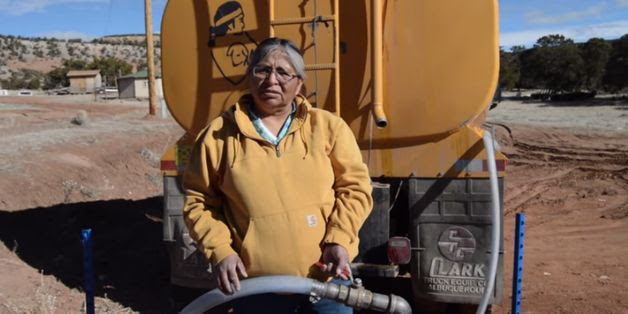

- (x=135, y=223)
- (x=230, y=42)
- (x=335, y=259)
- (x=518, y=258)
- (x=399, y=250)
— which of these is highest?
(x=230, y=42)

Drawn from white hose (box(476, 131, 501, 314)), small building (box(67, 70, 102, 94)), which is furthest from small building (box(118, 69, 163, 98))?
white hose (box(476, 131, 501, 314))

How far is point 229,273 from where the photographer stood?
84.2 inches

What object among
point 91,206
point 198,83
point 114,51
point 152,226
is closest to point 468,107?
point 198,83

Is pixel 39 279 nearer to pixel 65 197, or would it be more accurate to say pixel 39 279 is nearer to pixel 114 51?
pixel 65 197

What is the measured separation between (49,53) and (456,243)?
9583 centimetres

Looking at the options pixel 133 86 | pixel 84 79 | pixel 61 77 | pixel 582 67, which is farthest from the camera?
pixel 61 77

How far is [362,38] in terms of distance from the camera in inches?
148

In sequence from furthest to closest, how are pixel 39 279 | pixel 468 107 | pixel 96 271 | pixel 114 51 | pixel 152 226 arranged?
pixel 114 51, pixel 152 226, pixel 96 271, pixel 39 279, pixel 468 107

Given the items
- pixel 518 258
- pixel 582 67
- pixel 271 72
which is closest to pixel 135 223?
pixel 518 258

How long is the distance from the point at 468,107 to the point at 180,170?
1.94 m

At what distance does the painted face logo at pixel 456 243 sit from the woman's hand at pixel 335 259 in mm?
1708

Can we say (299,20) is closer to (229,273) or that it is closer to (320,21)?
(320,21)

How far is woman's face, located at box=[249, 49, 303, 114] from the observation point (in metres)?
2.22

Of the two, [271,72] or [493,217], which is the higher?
[271,72]
